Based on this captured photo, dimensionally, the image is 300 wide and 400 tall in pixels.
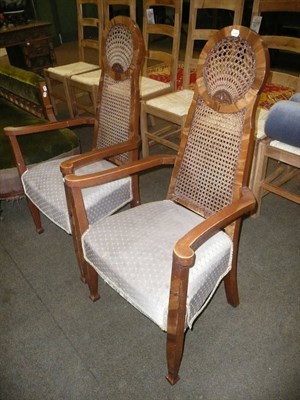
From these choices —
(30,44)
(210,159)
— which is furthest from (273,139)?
(30,44)

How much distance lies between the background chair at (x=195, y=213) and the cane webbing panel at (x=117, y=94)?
1.32 feet

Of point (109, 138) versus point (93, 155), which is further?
point (109, 138)

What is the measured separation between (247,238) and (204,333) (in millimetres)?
690

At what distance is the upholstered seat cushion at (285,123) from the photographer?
1473 millimetres

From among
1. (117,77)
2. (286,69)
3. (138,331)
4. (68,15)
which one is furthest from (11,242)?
(68,15)

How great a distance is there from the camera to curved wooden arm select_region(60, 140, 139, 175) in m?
1.34

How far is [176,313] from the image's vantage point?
992mm

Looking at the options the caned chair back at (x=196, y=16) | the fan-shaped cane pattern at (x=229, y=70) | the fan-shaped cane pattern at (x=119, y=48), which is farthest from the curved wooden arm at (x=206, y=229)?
the caned chair back at (x=196, y=16)

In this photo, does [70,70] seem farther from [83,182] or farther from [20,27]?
[83,182]

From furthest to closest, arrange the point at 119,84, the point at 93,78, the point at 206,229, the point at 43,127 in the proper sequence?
the point at 93,78 < the point at 43,127 < the point at 119,84 < the point at 206,229

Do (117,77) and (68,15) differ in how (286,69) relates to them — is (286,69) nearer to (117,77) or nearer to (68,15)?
(117,77)

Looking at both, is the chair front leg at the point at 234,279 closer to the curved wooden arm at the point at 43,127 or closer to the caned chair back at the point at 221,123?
the caned chair back at the point at 221,123

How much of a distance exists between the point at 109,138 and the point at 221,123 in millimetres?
746

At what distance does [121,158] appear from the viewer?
1.76 metres
